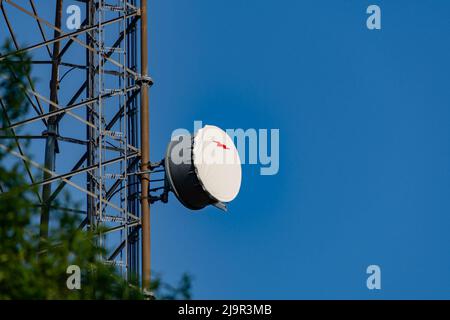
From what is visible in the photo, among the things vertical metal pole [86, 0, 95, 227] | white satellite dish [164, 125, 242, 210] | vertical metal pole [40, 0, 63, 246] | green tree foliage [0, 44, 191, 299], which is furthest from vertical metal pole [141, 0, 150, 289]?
green tree foliage [0, 44, 191, 299]

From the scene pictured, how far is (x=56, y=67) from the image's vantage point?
40281 millimetres

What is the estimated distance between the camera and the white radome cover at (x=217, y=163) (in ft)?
113

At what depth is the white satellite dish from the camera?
34.4m

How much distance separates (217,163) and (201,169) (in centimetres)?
84

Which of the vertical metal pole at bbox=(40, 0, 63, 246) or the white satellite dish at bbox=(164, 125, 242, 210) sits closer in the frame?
the white satellite dish at bbox=(164, 125, 242, 210)

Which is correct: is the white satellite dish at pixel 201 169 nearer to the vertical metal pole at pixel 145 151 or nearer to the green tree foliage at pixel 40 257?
the vertical metal pole at pixel 145 151

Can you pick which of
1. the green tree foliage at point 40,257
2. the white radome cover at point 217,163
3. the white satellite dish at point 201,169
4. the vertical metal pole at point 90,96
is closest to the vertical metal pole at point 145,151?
the white satellite dish at point 201,169

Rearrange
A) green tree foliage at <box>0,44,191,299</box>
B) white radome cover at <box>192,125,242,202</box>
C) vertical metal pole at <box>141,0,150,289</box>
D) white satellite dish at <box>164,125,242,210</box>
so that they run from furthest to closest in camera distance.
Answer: white radome cover at <box>192,125,242,202</box>
white satellite dish at <box>164,125,242,210</box>
vertical metal pole at <box>141,0,150,289</box>
green tree foliage at <box>0,44,191,299</box>

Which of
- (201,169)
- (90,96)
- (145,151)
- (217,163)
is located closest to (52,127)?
(90,96)

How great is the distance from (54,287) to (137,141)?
14.0 metres

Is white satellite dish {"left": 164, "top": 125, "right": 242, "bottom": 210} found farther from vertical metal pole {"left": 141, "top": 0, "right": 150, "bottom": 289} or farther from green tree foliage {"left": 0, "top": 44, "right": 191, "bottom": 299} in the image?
green tree foliage {"left": 0, "top": 44, "right": 191, "bottom": 299}

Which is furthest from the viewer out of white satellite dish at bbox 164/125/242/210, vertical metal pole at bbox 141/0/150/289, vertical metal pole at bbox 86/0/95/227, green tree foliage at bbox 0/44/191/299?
vertical metal pole at bbox 86/0/95/227
